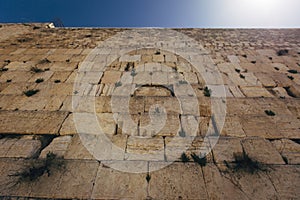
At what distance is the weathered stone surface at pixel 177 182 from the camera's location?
3.22 m

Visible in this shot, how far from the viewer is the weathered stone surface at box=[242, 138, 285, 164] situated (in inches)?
148

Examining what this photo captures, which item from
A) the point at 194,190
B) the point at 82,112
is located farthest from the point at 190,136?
the point at 82,112


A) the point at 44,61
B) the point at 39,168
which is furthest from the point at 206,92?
the point at 44,61

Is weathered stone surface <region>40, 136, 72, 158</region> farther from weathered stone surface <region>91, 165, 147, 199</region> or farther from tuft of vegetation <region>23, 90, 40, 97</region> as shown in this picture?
tuft of vegetation <region>23, 90, 40, 97</region>

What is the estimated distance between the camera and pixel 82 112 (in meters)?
4.85

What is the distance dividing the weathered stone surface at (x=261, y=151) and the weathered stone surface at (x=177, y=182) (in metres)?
1.18

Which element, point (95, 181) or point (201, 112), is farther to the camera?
point (201, 112)

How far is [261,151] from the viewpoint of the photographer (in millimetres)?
3932

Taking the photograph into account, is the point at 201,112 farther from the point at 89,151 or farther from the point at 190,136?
the point at 89,151

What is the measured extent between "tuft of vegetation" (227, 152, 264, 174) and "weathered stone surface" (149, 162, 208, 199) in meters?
0.73

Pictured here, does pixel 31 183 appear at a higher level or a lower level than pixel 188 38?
lower

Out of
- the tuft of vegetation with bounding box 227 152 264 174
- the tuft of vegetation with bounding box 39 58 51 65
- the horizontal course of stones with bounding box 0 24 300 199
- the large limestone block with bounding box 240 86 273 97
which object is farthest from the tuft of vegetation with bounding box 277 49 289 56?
the tuft of vegetation with bounding box 39 58 51 65

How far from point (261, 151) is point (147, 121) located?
2.44 meters

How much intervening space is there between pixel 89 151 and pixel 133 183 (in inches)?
44.8
